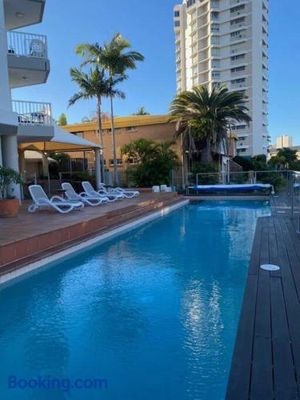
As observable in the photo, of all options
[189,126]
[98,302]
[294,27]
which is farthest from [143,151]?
[294,27]

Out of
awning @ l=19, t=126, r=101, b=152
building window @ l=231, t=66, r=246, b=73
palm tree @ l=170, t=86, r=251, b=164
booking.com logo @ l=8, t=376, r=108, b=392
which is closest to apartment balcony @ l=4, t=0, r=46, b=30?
awning @ l=19, t=126, r=101, b=152

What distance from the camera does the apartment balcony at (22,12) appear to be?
1381 centimetres

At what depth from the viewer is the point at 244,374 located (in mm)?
2932

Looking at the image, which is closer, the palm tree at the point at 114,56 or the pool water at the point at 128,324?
the pool water at the point at 128,324

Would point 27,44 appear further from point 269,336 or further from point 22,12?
point 269,336

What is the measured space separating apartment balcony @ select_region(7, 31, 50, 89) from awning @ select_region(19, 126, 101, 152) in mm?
2539

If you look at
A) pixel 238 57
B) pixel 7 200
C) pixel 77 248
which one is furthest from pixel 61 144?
pixel 238 57

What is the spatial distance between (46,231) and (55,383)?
456cm

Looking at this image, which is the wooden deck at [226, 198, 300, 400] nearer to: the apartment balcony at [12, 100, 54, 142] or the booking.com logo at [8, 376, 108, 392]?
the booking.com logo at [8, 376, 108, 392]

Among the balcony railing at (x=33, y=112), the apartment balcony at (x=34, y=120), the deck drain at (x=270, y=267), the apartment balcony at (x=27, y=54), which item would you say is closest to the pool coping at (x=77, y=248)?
the deck drain at (x=270, y=267)

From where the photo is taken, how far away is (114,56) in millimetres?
21438

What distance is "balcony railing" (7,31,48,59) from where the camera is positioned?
1463 cm

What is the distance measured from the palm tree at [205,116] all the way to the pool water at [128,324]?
15.3 meters

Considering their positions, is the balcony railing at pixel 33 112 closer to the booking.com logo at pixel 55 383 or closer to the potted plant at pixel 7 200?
the potted plant at pixel 7 200
